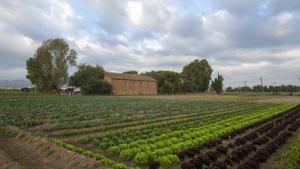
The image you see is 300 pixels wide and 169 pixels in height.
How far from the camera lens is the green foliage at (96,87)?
60.1 m

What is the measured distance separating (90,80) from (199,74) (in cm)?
4203

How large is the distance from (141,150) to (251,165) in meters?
3.39

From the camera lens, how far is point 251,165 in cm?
670

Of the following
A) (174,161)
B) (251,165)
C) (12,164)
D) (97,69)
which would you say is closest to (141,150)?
(174,161)

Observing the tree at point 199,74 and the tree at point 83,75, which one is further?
the tree at point 199,74

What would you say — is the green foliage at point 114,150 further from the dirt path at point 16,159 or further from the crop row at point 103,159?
the dirt path at point 16,159

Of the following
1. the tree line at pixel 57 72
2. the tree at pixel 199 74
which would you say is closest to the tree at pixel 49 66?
the tree line at pixel 57 72

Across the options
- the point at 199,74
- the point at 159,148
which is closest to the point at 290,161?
the point at 159,148

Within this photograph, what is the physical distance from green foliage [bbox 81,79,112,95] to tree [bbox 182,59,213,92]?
36.3 metres

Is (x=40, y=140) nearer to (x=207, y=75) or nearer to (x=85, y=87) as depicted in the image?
(x=85, y=87)

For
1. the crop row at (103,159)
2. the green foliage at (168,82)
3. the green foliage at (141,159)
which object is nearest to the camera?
the crop row at (103,159)

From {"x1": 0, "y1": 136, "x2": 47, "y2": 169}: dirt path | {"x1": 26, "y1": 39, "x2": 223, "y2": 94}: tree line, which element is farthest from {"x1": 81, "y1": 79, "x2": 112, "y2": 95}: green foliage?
{"x1": 0, "y1": 136, "x2": 47, "y2": 169}: dirt path

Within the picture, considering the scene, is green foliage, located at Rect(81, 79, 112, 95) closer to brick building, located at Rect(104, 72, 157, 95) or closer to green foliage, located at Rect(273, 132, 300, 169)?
brick building, located at Rect(104, 72, 157, 95)

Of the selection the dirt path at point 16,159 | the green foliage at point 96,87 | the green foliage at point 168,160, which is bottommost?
the dirt path at point 16,159
